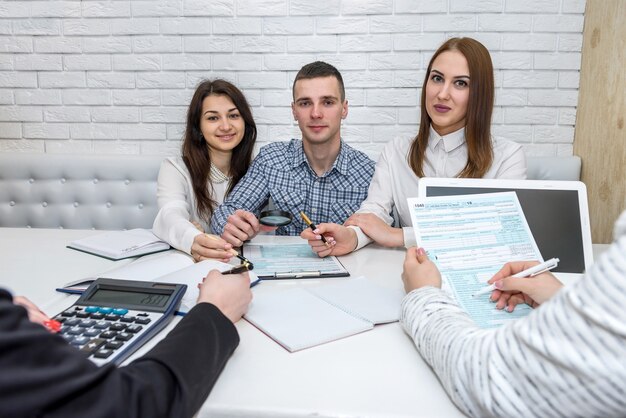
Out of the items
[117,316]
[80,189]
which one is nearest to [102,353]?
[117,316]

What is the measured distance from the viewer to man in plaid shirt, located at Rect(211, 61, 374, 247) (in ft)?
7.19

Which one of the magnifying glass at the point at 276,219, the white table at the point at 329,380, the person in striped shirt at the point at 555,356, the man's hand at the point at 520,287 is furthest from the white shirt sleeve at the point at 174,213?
the person in striped shirt at the point at 555,356

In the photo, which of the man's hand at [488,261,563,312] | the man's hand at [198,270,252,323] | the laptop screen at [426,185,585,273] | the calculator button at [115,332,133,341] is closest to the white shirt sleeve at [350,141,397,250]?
the laptop screen at [426,185,585,273]

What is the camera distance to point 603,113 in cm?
233

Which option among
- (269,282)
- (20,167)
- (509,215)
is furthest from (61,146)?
(509,215)

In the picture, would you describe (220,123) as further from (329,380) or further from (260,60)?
(329,380)

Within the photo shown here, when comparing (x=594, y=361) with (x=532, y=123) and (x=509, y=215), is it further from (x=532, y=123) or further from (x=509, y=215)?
(x=532, y=123)

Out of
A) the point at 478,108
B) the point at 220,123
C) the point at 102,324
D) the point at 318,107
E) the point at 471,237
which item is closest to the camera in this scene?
the point at 102,324

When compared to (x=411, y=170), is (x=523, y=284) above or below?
below

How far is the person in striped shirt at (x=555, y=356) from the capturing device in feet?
1.68

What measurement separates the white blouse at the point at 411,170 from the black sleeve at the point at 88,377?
4.13 ft

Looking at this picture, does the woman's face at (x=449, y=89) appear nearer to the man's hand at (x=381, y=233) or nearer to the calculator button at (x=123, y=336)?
the man's hand at (x=381, y=233)

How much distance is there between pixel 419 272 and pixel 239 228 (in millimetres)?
716

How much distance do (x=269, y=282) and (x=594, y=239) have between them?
1782mm
